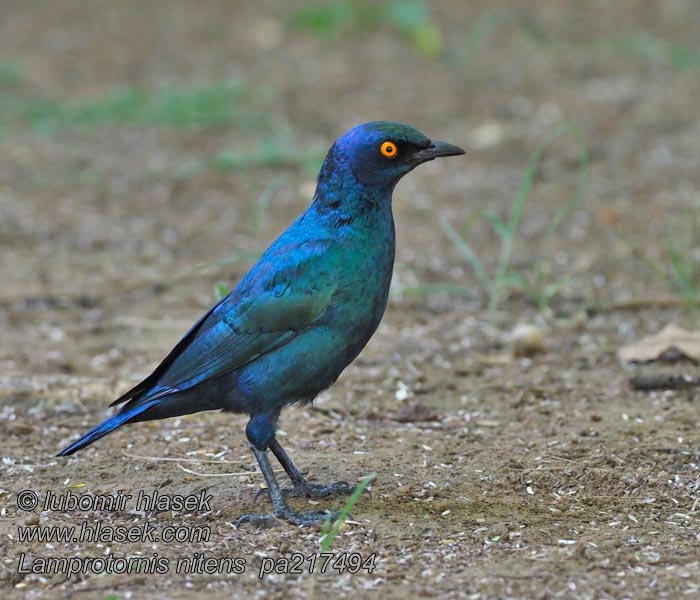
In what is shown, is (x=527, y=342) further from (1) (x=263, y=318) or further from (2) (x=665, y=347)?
(1) (x=263, y=318)

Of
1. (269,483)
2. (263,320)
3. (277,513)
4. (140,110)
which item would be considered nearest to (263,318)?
(263,320)

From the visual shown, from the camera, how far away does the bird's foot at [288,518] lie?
149 inches

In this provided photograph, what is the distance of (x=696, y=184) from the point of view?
25.2 ft

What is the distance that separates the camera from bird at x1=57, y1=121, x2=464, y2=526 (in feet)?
12.7

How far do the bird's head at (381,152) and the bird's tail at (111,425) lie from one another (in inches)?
42.5

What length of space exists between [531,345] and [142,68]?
6.83m

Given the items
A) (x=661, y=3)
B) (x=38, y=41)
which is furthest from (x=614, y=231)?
(x=38, y=41)

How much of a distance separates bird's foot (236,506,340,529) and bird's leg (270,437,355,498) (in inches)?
6.6

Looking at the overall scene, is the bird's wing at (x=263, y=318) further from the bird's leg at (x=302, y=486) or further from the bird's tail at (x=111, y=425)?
the bird's leg at (x=302, y=486)

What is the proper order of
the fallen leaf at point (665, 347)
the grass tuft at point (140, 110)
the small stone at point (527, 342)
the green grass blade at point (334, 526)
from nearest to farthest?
the green grass blade at point (334, 526) → the fallen leaf at point (665, 347) → the small stone at point (527, 342) → the grass tuft at point (140, 110)

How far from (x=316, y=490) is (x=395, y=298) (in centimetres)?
248

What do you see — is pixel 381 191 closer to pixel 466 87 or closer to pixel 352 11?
pixel 466 87

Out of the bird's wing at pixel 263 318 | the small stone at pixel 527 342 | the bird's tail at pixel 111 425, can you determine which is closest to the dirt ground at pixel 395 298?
the small stone at pixel 527 342

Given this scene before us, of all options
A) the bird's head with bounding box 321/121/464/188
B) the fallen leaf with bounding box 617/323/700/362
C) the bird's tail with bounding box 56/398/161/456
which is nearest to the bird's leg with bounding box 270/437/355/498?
the bird's tail with bounding box 56/398/161/456
